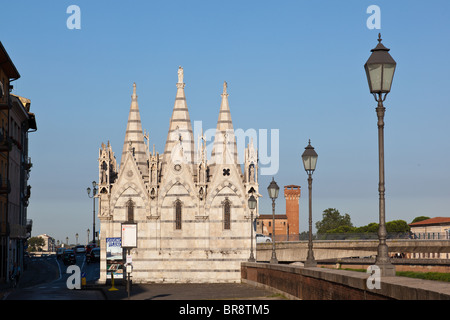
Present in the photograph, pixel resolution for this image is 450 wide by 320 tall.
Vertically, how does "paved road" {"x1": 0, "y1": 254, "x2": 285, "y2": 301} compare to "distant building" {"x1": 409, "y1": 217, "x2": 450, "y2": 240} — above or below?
below

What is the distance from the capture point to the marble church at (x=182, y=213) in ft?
182

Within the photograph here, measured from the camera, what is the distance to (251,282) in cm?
4684

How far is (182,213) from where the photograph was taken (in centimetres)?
5556

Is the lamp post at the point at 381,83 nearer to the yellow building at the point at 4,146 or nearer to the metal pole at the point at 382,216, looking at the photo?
the metal pole at the point at 382,216

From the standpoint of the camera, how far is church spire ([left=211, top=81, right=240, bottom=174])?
5603 cm

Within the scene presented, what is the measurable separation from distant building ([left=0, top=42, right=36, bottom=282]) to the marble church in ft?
24.8

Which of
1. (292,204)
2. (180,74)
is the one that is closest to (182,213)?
(180,74)

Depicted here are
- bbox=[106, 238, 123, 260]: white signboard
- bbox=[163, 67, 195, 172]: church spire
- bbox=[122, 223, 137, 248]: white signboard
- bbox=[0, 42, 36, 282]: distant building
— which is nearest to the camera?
bbox=[122, 223, 137, 248]: white signboard

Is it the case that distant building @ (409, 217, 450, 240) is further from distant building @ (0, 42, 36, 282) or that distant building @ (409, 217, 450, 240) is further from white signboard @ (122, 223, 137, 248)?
white signboard @ (122, 223, 137, 248)

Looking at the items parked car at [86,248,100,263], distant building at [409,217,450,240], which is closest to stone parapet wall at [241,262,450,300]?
parked car at [86,248,100,263]

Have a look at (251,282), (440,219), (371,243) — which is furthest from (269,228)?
(251,282)

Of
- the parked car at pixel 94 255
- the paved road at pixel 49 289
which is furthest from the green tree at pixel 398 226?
the paved road at pixel 49 289

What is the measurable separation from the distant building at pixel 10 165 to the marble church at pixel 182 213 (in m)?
7.56
